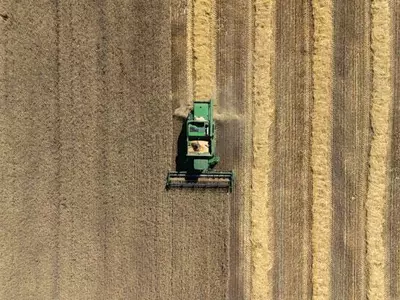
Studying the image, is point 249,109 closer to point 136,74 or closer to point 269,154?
point 269,154

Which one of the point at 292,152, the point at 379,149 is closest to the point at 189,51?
the point at 292,152

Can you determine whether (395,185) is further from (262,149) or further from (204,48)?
(204,48)

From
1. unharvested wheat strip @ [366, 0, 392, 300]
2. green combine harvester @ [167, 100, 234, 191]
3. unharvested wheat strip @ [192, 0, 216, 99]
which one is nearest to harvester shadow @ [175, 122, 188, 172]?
green combine harvester @ [167, 100, 234, 191]

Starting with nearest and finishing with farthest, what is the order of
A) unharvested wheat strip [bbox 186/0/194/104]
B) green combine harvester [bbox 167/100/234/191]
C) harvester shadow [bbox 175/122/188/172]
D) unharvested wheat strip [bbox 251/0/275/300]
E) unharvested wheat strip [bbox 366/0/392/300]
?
green combine harvester [bbox 167/100/234/191]
unharvested wheat strip [bbox 366/0/392/300]
unharvested wheat strip [bbox 251/0/275/300]
unharvested wheat strip [bbox 186/0/194/104]
harvester shadow [bbox 175/122/188/172]

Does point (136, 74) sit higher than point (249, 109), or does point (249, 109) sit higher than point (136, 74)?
point (136, 74)

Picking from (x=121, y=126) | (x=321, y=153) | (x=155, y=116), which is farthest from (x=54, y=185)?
(x=321, y=153)

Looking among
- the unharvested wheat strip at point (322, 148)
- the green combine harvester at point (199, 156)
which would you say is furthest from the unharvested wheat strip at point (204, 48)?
the unharvested wheat strip at point (322, 148)

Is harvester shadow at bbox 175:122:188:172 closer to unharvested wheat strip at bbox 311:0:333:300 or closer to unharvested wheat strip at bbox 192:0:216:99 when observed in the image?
unharvested wheat strip at bbox 192:0:216:99
